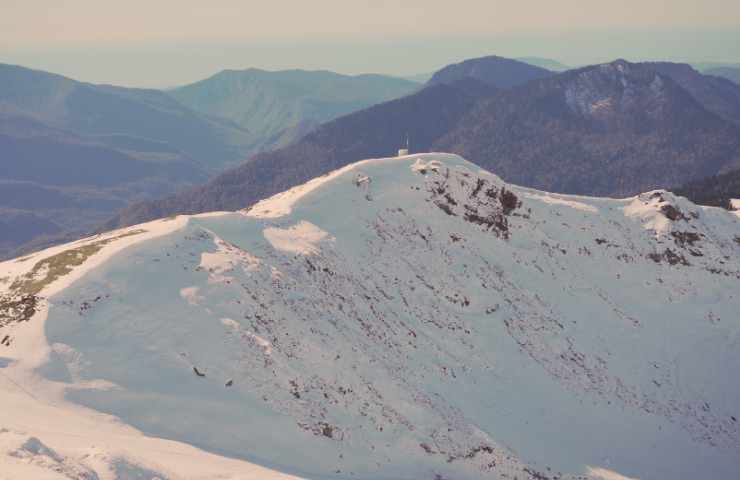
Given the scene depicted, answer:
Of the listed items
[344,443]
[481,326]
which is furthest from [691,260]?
[344,443]

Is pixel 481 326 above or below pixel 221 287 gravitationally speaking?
below

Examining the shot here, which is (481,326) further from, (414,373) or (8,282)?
(8,282)

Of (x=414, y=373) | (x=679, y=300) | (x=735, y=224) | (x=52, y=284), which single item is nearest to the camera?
(x=52, y=284)

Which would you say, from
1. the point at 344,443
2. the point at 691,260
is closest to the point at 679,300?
the point at 691,260

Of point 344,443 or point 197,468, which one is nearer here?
point 197,468

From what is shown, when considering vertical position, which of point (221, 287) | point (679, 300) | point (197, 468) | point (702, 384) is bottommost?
point (702, 384)

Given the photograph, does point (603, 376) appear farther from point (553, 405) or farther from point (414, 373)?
point (414, 373)

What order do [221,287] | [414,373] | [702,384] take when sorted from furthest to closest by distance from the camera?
[702,384]
[414,373]
[221,287]
